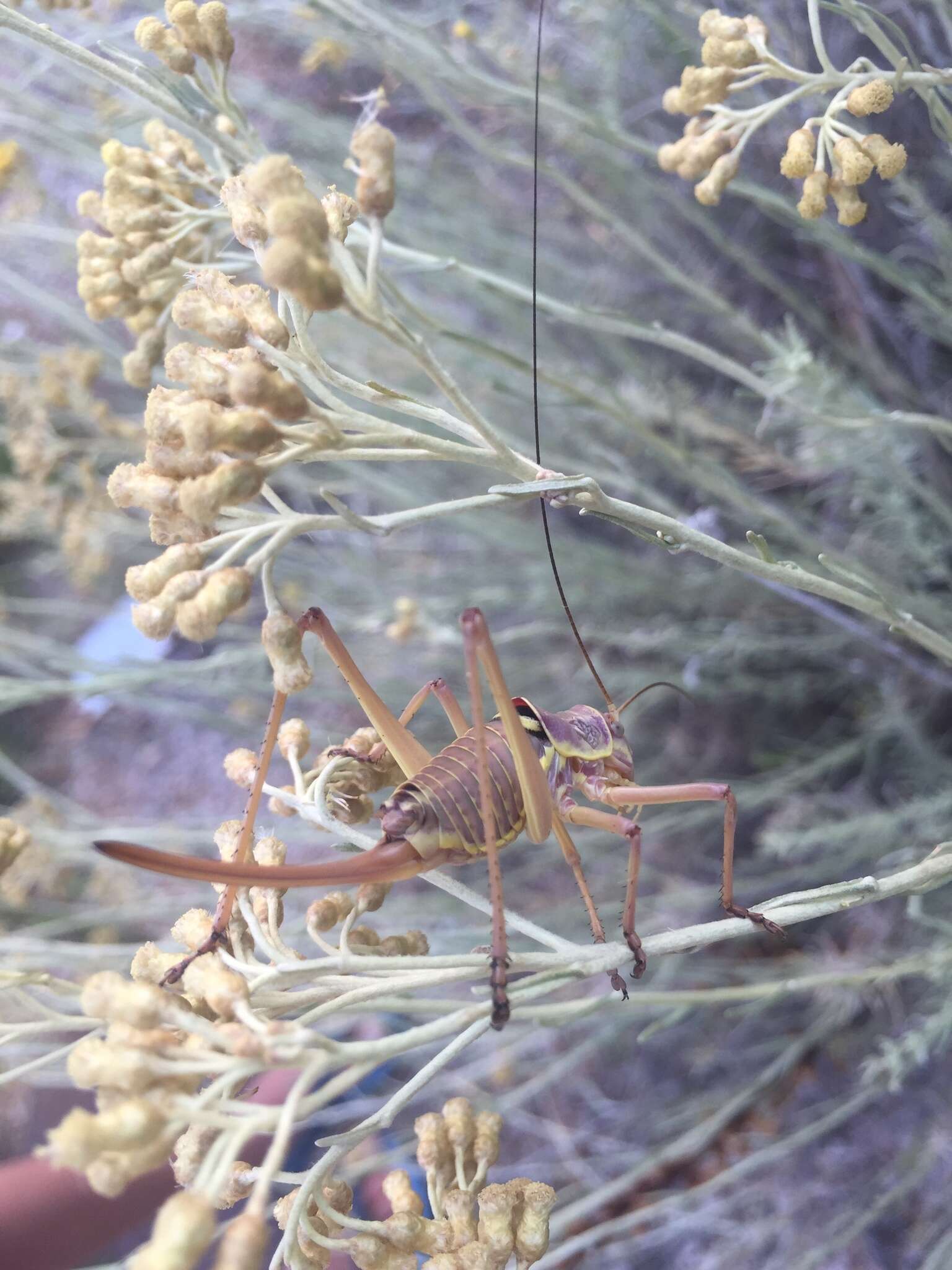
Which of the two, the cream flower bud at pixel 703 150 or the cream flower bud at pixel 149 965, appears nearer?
the cream flower bud at pixel 149 965

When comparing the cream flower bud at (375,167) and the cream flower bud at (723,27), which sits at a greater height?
the cream flower bud at (723,27)

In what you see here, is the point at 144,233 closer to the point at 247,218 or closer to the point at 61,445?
the point at 247,218

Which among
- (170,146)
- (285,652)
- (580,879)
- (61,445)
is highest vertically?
(170,146)

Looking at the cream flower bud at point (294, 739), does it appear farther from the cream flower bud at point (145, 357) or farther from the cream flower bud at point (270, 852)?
the cream flower bud at point (145, 357)

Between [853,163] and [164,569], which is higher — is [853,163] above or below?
above

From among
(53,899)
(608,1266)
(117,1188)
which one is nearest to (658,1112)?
(608,1266)

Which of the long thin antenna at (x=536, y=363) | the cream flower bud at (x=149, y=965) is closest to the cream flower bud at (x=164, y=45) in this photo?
the long thin antenna at (x=536, y=363)

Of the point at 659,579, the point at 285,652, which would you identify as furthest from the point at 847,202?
the point at 659,579

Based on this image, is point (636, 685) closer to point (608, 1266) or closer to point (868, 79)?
point (608, 1266)
